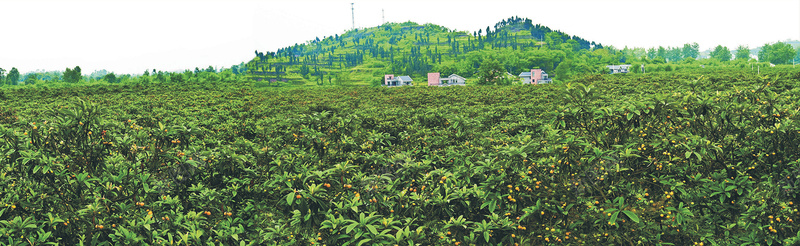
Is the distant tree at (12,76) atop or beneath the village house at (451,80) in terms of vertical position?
atop

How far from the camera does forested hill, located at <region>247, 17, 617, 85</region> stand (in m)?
97.6

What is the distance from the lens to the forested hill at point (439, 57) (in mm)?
97625

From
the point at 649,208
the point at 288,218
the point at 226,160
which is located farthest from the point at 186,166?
the point at 649,208

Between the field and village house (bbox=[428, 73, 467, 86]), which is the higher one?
the field

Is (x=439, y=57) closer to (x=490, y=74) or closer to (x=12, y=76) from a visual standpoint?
(x=490, y=74)

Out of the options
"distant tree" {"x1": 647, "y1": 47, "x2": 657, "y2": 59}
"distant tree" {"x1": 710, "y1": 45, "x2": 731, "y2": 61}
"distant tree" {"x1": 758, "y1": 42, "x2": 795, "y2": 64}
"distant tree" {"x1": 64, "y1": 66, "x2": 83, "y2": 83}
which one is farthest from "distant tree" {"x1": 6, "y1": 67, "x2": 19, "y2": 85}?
"distant tree" {"x1": 647, "y1": 47, "x2": 657, "y2": 59}

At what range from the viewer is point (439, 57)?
127 metres

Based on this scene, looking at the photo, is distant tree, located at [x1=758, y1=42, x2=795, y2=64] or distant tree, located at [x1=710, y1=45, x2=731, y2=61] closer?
distant tree, located at [x1=758, y1=42, x2=795, y2=64]

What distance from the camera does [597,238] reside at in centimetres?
376

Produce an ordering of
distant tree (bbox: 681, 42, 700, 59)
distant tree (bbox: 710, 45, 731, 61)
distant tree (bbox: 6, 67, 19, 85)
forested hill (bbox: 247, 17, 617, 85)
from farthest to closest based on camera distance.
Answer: distant tree (bbox: 681, 42, 700, 59) → distant tree (bbox: 710, 45, 731, 61) → forested hill (bbox: 247, 17, 617, 85) → distant tree (bbox: 6, 67, 19, 85)

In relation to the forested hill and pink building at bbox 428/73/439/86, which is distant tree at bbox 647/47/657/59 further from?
pink building at bbox 428/73/439/86

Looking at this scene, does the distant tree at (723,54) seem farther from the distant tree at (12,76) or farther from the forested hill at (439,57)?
the distant tree at (12,76)

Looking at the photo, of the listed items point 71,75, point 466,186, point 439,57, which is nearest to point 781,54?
point 439,57

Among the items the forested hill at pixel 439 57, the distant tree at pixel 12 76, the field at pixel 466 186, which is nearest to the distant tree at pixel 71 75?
the distant tree at pixel 12 76
